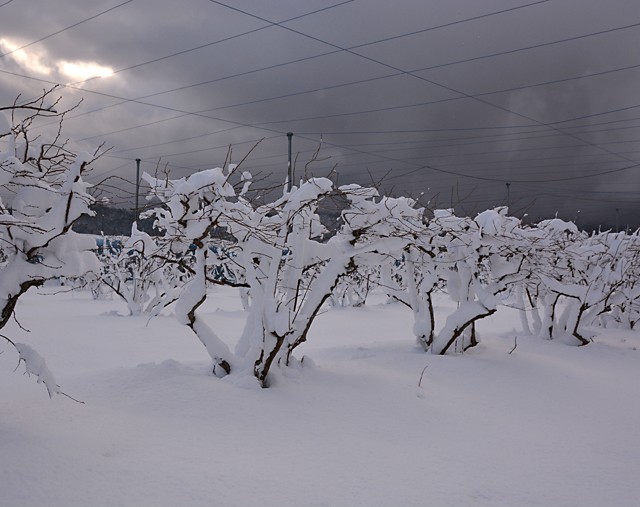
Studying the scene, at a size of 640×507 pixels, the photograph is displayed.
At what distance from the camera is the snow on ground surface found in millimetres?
3223

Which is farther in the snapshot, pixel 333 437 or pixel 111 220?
pixel 111 220

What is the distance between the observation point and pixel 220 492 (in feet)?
10.3

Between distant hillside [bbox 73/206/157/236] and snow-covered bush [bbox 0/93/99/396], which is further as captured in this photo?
distant hillside [bbox 73/206/157/236]

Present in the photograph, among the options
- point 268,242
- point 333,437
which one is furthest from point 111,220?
point 333,437

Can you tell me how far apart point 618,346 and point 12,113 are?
12.5 metres

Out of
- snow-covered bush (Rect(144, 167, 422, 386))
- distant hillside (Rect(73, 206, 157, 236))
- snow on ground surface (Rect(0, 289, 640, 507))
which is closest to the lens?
snow on ground surface (Rect(0, 289, 640, 507))

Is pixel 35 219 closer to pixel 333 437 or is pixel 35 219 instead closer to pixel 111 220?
pixel 333 437

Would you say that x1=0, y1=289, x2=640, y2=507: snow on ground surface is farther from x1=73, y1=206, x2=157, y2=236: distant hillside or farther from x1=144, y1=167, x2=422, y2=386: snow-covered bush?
x1=73, y1=206, x2=157, y2=236: distant hillside

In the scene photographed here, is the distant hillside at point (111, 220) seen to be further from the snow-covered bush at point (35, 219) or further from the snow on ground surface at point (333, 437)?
the snow on ground surface at point (333, 437)

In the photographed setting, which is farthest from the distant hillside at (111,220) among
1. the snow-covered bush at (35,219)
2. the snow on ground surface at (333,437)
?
the snow on ground surface at (333,437)

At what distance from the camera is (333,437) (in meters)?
4.40

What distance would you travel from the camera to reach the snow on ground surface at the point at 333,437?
3.22 m

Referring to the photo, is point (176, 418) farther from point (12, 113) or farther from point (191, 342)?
point (191, 342)

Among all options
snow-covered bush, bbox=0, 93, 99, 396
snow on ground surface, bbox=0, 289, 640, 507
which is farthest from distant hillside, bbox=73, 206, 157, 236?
snow on ground surface, bbox=0, 289, 640, 507
